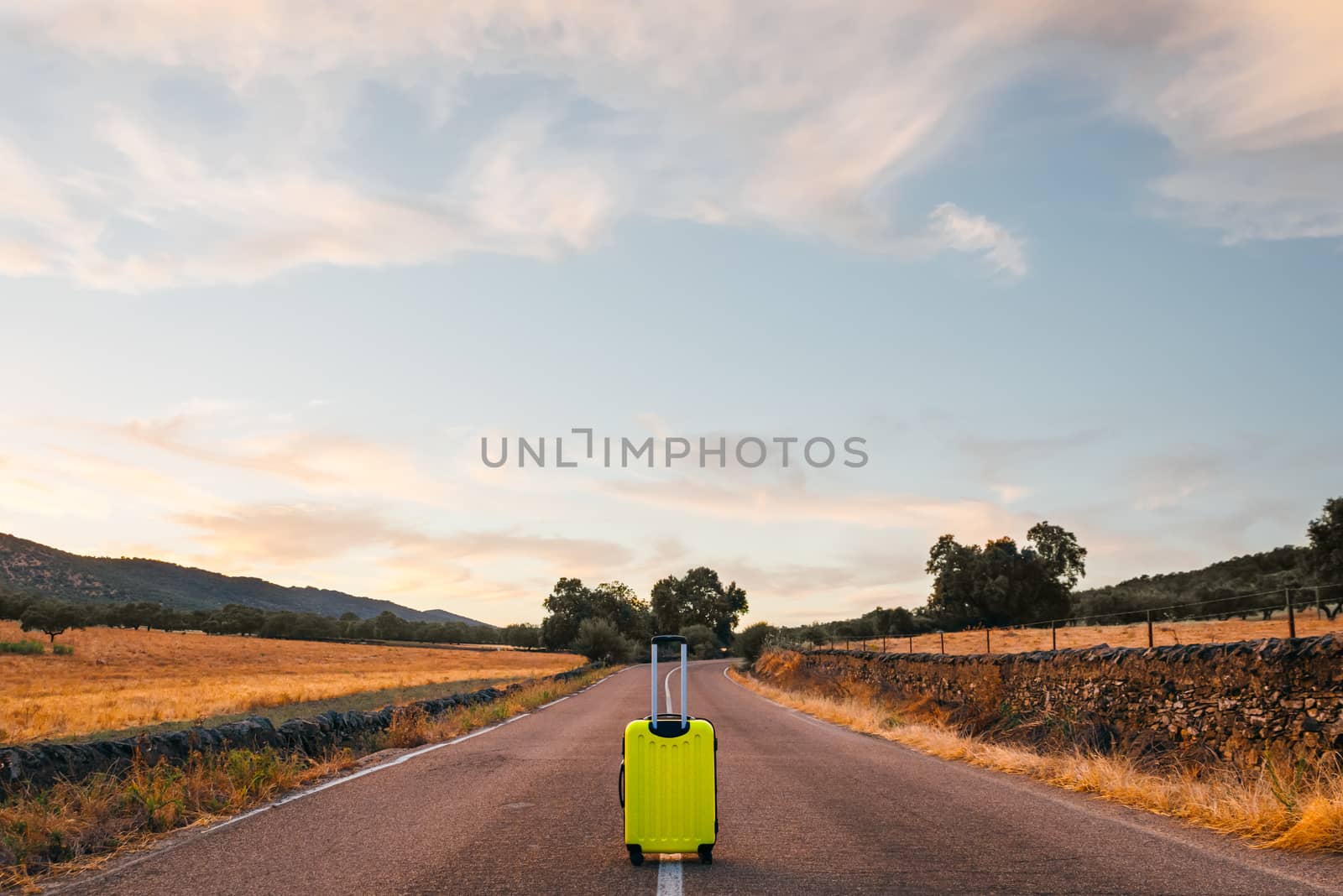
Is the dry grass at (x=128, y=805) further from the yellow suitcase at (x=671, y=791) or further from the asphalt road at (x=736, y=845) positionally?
the yellow suitcase at (x=671, y=791)

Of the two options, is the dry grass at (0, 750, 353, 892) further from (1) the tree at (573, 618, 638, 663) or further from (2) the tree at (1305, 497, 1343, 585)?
(1) the tree at (573, 618, 638, 663)

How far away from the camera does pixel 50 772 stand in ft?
31.2

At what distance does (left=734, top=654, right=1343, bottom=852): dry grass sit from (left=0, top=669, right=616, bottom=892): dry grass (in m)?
10.1

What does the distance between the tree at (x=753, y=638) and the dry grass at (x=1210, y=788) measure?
75718mm

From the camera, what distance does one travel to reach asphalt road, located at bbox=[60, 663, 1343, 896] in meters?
6.72

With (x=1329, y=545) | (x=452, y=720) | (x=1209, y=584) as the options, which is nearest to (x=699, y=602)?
(x=1209, y=584)

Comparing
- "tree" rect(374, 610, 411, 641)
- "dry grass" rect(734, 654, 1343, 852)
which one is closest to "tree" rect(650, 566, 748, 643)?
"tree" rect(374, 610, 411, 641)

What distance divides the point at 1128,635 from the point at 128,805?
170 feet

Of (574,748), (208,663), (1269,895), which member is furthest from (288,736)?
(208,663)

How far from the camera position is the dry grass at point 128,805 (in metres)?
7.67

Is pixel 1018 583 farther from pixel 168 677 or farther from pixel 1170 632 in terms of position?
pixel 168 677

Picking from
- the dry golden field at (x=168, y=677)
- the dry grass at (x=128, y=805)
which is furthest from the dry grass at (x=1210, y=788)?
the dry golden field at (x=168, y=677)

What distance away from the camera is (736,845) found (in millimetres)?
8211

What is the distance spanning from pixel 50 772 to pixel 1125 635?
52139mm
